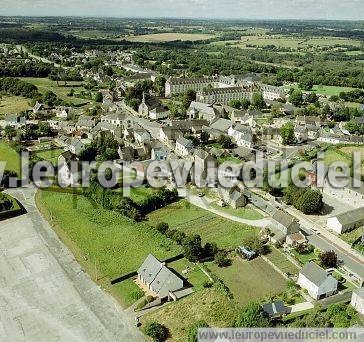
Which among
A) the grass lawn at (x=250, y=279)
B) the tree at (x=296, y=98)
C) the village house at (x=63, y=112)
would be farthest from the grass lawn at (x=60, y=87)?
the grass lawn at (x=250, y=279)

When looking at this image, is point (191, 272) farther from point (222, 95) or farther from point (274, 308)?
point (222, 95)

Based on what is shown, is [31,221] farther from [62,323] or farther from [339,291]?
[339,291]

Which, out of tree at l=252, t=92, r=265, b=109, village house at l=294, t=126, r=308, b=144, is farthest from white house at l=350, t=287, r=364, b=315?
tree at l=252, t=92, r=265, b=109

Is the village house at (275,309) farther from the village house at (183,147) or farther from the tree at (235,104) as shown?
the tree at (235,104)

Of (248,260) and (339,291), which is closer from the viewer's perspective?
(339,291)

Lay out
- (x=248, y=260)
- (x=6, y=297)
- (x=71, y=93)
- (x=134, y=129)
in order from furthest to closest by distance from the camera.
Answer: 1. (x=71, y=93)
2. (x=134, y=129)
3. (x=248, y=260)
4. (x=6, y=297)

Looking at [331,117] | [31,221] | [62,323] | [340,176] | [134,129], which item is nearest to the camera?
[62,323]

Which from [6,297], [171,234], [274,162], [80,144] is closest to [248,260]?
[171,234]
